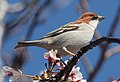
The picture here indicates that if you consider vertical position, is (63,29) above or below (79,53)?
above

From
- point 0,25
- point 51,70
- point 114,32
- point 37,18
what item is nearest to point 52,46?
point 114,32

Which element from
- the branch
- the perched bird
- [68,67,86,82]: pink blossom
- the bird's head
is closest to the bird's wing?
the perched bird

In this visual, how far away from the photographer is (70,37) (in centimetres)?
241

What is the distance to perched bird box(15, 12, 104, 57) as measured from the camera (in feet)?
7.12

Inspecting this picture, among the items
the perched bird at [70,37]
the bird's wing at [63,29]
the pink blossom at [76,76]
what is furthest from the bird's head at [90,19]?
the pink blossom at [76,76]

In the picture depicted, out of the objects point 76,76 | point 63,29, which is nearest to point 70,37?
point 63,29

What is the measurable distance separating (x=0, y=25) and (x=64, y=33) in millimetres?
1214

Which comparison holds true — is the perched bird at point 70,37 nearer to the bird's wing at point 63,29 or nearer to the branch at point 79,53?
the bird's wing at point 63,29

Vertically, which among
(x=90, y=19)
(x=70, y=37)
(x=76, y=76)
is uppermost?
(x=90, y=19)

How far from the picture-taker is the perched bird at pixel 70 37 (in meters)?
2.17

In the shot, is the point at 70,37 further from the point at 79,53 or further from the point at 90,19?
the point at 79,53

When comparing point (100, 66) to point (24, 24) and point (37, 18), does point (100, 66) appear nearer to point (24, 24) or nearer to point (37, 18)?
point (37, 18)

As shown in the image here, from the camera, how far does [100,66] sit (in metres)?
2.44

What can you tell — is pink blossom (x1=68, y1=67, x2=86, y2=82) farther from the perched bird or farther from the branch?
the perched bird
